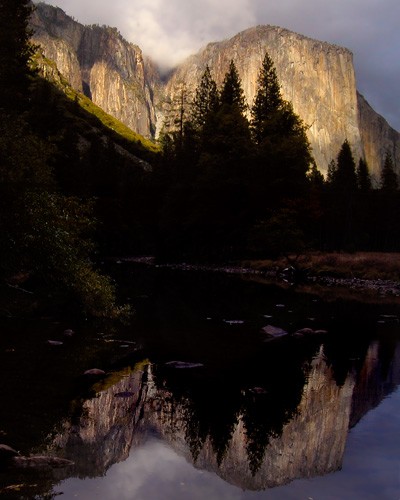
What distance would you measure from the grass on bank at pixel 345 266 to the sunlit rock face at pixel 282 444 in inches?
1304

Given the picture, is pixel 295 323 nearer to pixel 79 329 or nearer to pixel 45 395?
pixel 79 329

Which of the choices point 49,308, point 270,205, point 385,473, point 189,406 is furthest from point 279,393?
point 270,205

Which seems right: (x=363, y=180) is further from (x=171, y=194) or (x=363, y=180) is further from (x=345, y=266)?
(x=345, y=266)

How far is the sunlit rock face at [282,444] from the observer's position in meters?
6.42

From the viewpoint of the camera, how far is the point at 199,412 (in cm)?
848

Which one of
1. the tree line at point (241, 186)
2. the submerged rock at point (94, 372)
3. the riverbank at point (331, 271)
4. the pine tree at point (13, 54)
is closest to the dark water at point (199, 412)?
the submerged rock at point (94, 372)

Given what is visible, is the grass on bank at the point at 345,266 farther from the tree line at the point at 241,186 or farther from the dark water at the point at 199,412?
the dark water at the point at 199,412

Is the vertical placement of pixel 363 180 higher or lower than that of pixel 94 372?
higher

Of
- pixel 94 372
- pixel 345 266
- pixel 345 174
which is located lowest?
pixel 94 372

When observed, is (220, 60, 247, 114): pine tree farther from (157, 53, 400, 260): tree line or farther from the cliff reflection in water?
the cliff reflection in water

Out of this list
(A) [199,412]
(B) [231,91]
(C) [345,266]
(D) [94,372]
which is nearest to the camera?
(A) [199,412]

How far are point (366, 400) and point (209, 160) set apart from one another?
47.1m

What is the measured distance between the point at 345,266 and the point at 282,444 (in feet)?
130

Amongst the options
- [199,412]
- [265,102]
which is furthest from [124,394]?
[265,102]
